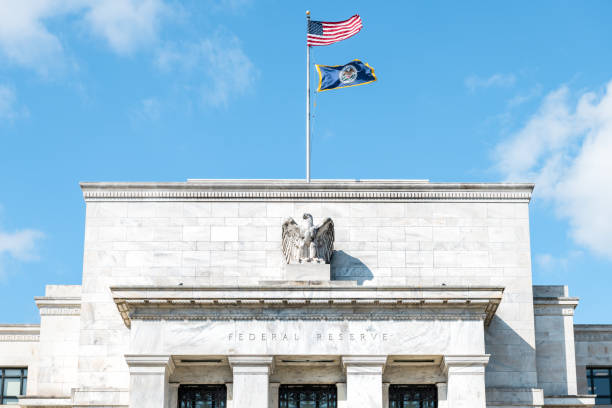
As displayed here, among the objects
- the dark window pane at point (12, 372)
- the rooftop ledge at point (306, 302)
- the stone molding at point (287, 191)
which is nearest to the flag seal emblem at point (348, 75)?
the stone molding at point (287, 191)

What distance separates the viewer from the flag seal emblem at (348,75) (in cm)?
5827

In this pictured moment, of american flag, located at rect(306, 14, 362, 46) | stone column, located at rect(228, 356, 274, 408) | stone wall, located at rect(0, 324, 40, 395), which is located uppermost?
american flag, located at rect(306, 14, 362, 46)

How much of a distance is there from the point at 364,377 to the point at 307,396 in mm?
3017

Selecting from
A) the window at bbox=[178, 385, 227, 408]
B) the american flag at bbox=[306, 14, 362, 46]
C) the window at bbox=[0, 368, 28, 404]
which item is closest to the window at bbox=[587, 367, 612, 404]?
the window at bbox=[178, 385, 227, 408]

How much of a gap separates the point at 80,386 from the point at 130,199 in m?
8.24

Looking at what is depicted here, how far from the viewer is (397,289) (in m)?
49.5

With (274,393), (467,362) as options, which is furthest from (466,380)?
(274,393)

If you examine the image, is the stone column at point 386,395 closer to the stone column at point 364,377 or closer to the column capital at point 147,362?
the stone column at point 364,377

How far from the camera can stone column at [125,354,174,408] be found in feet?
160

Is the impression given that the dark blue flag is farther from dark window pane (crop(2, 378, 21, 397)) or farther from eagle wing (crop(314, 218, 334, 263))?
dark window pane (crop(2, 378, 21, 397))

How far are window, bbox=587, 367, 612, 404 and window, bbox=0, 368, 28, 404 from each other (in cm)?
2475

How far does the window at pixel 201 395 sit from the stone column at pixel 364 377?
5130mm

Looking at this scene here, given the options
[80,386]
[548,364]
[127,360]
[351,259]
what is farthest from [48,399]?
[548,364]

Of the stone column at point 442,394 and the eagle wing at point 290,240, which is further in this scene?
the eagle wing at point 290,240
